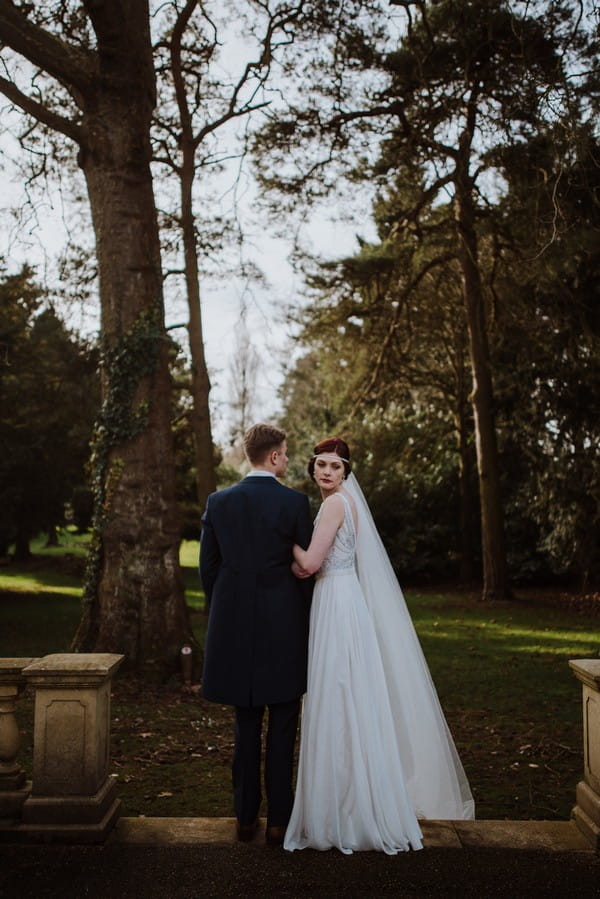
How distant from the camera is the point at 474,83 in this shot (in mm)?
12438

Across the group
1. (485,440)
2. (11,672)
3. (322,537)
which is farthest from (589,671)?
(485,440)

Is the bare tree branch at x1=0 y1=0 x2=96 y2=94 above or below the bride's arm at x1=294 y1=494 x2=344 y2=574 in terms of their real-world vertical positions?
above

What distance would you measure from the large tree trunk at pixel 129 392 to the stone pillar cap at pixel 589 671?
5605 millimetres

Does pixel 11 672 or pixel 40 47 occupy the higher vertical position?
pixel 40 47

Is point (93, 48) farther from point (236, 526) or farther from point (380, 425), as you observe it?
point (380, 425)

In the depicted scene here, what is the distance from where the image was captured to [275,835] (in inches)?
153

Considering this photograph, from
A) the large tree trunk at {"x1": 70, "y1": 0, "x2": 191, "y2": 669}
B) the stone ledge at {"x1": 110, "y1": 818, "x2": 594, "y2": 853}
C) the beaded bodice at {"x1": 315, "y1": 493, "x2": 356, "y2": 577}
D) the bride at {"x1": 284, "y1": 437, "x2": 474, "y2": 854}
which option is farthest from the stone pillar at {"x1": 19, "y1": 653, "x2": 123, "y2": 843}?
the large tree trunk at {"x1": 70, "y1": 0, "x2": 191, "y2": 669}

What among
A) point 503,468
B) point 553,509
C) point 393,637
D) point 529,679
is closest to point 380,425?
point 503,468

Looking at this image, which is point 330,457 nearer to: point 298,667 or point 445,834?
point 298,667

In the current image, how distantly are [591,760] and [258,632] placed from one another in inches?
75.0

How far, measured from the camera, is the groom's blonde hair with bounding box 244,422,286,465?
4.07m

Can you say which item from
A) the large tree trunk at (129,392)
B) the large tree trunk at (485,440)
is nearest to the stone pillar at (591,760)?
the large tree trunk at (129,392)

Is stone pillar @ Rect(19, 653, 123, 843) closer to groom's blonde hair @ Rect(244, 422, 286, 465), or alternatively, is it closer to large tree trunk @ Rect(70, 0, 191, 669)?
groom's blonde hair @ Rect(244, 422, 286, 465)

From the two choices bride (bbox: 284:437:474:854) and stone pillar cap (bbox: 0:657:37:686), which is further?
stone pillar cap (bbox: 0:657:37:686)
